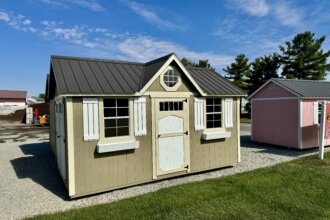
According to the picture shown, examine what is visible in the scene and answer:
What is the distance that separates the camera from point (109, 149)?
249 inches

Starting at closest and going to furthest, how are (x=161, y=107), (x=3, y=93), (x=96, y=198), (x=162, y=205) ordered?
(x=162, y=205), (x=96, y=198), (x=161, y=107), (x=3, y=93)

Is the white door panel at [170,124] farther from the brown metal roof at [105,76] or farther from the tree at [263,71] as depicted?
the tree at [263,71]

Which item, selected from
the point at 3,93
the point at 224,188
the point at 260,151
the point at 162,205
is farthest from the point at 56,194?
the point at 3,93

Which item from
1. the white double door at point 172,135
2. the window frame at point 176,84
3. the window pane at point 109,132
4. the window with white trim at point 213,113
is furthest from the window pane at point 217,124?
the window pane at point 109,132

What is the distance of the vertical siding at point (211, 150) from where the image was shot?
26.0 feet

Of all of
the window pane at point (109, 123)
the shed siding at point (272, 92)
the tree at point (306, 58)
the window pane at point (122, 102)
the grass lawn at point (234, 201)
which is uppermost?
the tree at point (306, 58)

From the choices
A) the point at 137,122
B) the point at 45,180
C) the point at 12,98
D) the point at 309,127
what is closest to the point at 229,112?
the point at 137,122

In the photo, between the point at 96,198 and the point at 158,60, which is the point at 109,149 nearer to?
the point at 96,198

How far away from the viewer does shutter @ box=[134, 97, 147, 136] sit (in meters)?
6.88

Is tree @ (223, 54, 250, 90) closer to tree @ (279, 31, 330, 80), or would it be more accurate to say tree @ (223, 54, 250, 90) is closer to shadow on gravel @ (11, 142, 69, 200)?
tree @ (279, 31, 330, 80)

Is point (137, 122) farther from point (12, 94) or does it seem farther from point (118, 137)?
point (12, 94)

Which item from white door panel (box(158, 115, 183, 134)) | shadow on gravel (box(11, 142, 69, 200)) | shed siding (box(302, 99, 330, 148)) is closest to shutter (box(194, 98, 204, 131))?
white door panel (box(158, 115, 183, 134))

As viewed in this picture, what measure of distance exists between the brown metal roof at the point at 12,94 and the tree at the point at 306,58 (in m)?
47.5

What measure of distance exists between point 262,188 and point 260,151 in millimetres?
5577
